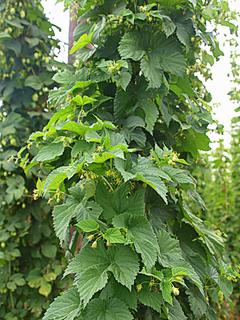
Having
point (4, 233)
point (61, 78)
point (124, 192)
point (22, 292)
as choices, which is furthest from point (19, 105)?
point (124, 192)

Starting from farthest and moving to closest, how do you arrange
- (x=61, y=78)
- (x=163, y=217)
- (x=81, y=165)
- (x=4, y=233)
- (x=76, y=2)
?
(x=4, y=233) < (x=76, y=2) < (x=61, y=78) < (x=163, y=217) < (x=81, y=165)

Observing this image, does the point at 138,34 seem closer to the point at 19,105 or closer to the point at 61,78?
the point at 61,78

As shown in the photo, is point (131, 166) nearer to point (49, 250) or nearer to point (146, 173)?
point (146, 173)

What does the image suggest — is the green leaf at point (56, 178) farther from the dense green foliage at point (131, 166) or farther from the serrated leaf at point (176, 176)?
the serrated leaf at point (176, 176)

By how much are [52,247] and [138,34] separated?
1606 mm

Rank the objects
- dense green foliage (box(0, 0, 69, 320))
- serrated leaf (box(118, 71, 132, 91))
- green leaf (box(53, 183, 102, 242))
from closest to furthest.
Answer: green leaf (box(53, 183, 102, 242)), serrated leaf (box(118, 71, 132, 91)), dense green foliage (box(0, 0, 69, 320))

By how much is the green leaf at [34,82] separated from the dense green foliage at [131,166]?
3.69 feet

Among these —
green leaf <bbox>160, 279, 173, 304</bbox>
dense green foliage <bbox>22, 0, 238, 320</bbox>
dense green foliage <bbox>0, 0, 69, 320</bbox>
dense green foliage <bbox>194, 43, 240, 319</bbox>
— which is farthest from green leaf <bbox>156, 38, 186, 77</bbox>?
dense green foliage <bbox>194, 43, 240, 319</bbox>

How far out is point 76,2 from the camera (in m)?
1.71

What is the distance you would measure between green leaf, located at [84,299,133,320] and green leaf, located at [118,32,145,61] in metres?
0.75

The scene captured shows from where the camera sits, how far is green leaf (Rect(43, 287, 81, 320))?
1194mm

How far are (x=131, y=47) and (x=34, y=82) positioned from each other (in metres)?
1.47

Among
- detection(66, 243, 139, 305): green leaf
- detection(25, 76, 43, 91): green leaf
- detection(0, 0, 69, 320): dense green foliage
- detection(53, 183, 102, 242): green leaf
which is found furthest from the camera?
detection(25, 76, 43, 91): green leaf

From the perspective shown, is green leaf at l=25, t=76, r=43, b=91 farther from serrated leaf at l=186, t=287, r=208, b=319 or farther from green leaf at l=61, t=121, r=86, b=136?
serrated leaf at l=186, t=287, r=208, b=319
